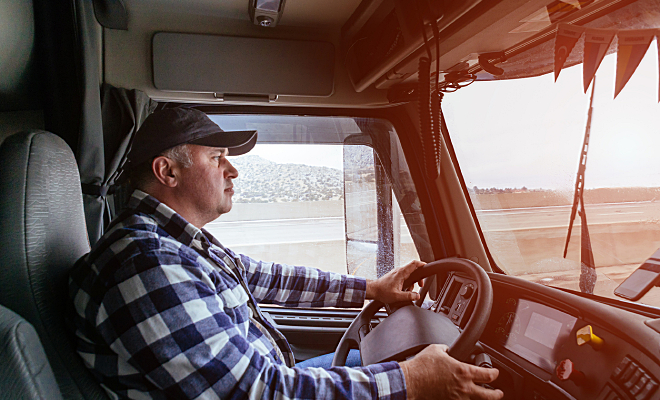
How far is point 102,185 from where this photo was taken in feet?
6.14

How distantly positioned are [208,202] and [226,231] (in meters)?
1.02

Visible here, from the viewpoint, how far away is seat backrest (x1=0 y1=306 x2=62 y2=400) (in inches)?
31.4

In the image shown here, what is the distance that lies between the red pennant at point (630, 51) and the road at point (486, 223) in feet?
1.41

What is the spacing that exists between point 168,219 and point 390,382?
2.76ft

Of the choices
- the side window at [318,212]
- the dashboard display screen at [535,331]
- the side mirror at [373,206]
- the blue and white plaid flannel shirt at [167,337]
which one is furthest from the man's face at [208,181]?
the dashboard display screen at [535,331]

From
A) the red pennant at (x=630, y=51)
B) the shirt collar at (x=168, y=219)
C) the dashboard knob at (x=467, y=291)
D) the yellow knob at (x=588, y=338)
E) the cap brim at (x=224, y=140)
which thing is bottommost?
the yellow knob at (x=588, y=338)

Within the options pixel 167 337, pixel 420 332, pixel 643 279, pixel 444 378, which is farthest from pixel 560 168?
pixel 167 337

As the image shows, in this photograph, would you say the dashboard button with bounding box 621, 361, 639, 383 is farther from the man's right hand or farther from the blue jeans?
the blue jeans

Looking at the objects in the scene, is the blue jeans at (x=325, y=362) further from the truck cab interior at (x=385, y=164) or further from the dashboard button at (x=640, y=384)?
the dashboard button at (x=640, y=384)

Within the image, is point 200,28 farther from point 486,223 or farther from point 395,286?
point 486,223

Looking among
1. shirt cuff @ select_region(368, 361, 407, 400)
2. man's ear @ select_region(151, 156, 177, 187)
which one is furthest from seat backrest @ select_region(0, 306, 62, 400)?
shirt cuff @ select_region(368, 361, 407, 400)

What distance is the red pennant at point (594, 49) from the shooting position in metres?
1.27

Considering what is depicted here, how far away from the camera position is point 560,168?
5.30ft

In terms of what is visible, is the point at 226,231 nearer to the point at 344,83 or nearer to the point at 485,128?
the point at 344,83
